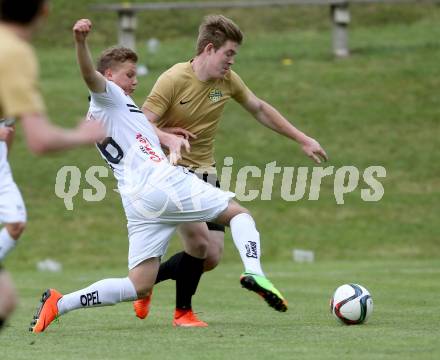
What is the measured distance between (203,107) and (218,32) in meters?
0.68

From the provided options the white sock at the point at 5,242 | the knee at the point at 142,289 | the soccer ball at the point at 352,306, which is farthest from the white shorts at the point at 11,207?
the soccer ball at the point at 352,306

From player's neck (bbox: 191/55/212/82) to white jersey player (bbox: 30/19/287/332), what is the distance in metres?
0.87

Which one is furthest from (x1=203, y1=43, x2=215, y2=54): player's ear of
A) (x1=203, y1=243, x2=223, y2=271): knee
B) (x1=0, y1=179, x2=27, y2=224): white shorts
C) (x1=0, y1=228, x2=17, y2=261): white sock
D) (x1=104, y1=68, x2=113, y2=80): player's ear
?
(x1=0, y1=228, x2=17, y2=261): white sock

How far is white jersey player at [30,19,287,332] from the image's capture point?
8.02 m

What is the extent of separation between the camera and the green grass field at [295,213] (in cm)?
772

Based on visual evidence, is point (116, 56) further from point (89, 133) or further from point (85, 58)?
point (89, 133)

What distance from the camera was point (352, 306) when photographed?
8406 mm

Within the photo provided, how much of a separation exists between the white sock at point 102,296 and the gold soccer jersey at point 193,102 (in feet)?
4.25

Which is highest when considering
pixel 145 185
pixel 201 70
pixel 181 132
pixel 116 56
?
pixel 201 70

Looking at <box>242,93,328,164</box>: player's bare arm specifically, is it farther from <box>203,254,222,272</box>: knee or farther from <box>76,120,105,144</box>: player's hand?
<box>76,120,105,144</box>: player's hand

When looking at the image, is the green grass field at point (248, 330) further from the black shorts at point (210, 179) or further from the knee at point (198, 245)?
the black shorts at point (210, 179)

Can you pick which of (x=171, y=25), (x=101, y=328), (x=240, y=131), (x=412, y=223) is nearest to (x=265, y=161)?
(x=240, y=131)

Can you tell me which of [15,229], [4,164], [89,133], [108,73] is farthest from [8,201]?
[89,133]

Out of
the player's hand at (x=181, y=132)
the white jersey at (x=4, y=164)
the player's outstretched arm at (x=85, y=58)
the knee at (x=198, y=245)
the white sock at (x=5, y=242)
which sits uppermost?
the player's outstretched arm at (x=85, y=58)
